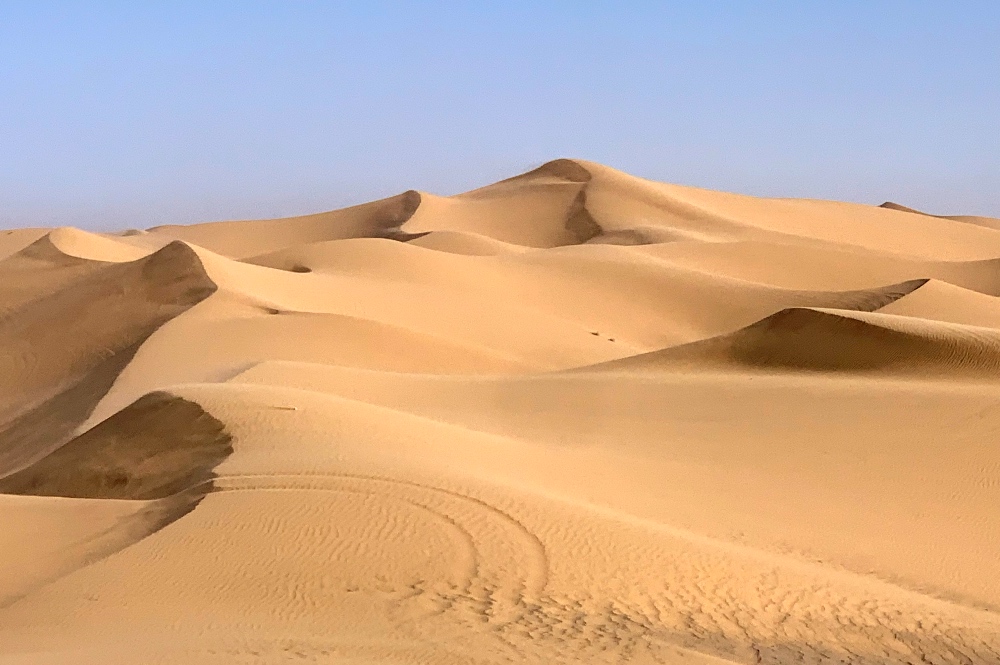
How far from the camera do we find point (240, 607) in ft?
20.8

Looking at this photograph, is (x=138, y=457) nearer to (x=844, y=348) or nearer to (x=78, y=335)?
(x=844, y=348)

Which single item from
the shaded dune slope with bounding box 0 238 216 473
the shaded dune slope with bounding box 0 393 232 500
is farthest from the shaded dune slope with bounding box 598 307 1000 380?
the shaded dune slope with bounding box 0 238 216 473

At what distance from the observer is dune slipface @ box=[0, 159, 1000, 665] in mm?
6207

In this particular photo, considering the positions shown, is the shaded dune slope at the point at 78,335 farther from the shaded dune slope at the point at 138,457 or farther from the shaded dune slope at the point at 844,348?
the shaded dune slope at the point at 844,348

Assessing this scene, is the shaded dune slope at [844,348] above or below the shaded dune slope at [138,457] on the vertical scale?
above

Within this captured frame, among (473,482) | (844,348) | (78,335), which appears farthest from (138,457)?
(78,335)

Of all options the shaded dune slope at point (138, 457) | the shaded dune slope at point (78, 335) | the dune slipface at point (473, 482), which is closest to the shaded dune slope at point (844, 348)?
the dune slipface at point (473, 482)

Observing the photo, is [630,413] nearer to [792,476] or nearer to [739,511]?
[792,476]

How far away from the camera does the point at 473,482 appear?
27.2ft

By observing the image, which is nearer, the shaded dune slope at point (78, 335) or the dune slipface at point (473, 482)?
the dune slipface at point (473, 482)

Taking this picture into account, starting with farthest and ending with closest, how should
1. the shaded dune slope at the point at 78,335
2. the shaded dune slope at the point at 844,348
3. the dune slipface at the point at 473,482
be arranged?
the shaded dune slope at the point at 78,335, the shaded dune slope at the point at 844,348, the dune slipface at the point at 473,482

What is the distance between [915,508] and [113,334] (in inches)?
576

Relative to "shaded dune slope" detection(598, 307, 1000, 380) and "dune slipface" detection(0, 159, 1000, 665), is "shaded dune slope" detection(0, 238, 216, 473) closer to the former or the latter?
"dune slipface" detection(0, 159, 1000, 665)

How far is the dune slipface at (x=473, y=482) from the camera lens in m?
6.21
